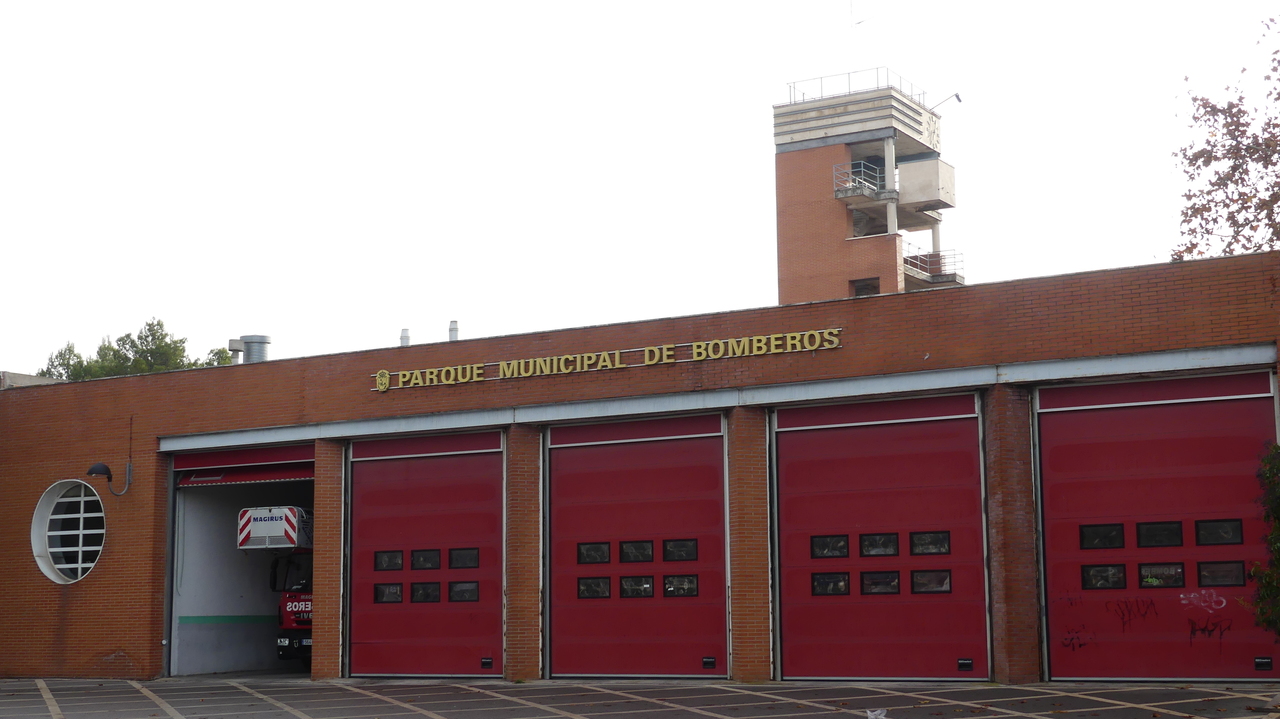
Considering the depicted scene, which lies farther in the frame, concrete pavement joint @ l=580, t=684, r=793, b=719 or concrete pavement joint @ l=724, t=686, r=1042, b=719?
concrete pavement joint @ l=580, t=684, r=793, b=719

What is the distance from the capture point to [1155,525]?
54.3 ft

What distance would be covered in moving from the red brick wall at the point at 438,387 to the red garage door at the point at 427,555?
779mm

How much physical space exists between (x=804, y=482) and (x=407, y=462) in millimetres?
6936

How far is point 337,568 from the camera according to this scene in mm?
22094

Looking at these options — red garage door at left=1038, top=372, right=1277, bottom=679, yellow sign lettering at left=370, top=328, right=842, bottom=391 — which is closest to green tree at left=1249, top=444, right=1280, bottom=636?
red garage door at left=1038, top=372, right=1277, bottom=679

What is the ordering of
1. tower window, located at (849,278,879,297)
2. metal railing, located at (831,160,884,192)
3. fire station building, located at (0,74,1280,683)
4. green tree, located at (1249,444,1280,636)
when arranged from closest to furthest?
1. green tree, located at (1249,444,1280,636)
2. fire station building, located at (0,74,1280,683)
3. metal railing, located at (831,160,884,192)
4. tower window, located at (849,278,879,297)

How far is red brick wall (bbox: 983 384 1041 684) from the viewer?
55.0 feet

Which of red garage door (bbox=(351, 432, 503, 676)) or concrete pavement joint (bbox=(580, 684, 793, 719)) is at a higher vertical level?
red garage door (bbox=(351, 432, 503, 676))

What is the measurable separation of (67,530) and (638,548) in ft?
39.3

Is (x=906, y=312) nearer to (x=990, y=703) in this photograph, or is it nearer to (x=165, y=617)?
(x=990, y=703)

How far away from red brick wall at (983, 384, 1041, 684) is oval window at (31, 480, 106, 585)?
16.2m

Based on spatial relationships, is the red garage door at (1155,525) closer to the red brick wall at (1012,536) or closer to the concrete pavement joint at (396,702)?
the red brick wall at (1012,536)

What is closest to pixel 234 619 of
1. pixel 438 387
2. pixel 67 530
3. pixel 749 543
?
pixel 67 530

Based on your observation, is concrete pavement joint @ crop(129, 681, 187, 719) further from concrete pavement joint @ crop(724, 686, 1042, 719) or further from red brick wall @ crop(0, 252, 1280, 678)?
concrete pavement joint @ crop(724, 686, 1042, 719)
